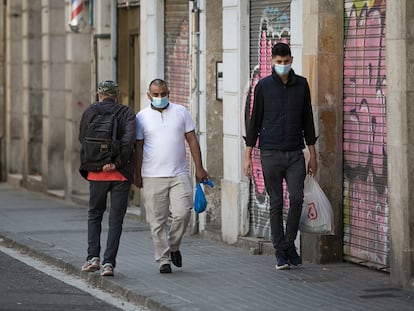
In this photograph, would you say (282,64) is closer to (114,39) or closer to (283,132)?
(283,132)

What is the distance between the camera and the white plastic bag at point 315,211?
41.8 ft

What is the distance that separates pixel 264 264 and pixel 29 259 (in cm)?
274

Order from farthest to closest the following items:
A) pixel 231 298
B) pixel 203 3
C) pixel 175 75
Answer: pixel 175 75, pixel 203 3, pixel 231 298

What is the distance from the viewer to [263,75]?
14938 mm

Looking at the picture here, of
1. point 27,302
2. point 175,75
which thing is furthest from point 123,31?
point 27,302

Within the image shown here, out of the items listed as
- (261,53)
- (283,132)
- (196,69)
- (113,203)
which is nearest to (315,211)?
(283,132)

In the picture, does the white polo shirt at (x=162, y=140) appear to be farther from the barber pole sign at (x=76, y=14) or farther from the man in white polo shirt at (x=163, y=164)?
the barber pole sign at (x=76, y=14)

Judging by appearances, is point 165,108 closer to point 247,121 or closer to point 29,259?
point 247,121

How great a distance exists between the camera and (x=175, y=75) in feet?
59.0

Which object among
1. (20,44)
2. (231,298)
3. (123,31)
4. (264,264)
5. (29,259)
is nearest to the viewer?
(231,298)

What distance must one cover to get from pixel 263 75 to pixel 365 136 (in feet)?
7.29

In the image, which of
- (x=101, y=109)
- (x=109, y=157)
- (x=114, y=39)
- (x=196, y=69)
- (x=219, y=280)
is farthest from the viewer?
(x=114, y=39)

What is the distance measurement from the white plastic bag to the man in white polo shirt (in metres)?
0.94

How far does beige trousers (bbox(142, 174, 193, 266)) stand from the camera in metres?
12.7
